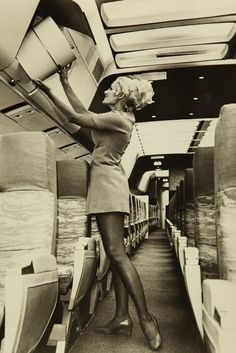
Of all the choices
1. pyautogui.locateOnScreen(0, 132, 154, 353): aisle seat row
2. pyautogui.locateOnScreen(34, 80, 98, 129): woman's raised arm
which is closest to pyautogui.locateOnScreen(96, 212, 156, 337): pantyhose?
pyautogui.locateOnScreen(0, 132, 154, 353): aisle seat row

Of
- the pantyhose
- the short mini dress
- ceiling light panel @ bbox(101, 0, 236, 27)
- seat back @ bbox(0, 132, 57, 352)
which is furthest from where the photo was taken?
ceiling light panel @ bbox(101, 0, 236, 27)

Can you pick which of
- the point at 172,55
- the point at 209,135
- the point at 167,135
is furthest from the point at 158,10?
the point at 209,135

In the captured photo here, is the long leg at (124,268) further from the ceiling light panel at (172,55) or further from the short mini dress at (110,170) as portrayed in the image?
the ceiling light panel at (172,55)

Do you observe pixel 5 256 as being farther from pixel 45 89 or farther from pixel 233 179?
pixel 233 179

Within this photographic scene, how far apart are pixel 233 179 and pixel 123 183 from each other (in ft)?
2.88

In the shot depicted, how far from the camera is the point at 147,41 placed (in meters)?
5.15

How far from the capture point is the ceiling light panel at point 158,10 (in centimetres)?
421

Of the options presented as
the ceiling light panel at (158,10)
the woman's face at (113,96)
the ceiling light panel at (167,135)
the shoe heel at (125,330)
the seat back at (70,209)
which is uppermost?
the ceiling light panel at (158,10)

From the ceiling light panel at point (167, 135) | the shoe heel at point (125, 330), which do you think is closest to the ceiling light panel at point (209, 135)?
the ceiling light panel at point (167, 135)

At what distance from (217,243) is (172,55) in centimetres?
472

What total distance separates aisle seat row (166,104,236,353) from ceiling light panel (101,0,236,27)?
265cm

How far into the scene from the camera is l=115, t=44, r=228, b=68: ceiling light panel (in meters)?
5.46

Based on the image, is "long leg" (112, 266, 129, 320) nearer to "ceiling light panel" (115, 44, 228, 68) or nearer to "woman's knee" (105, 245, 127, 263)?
"woman's knee" (105, 245, 127, 263)

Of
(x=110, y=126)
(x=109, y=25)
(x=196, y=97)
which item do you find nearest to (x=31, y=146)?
(x=110, y=126)
